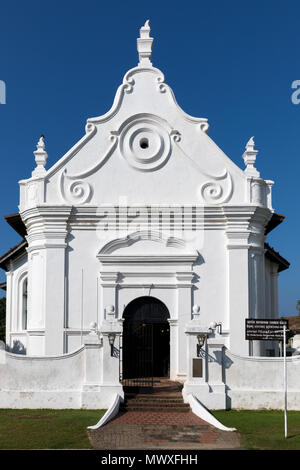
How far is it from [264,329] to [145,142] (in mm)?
9016

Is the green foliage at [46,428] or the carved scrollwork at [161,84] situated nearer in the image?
the green foliage at [46,428]

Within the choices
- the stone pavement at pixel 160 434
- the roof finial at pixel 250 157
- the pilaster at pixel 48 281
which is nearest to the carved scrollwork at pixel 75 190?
the pilaster at pixel 48 281

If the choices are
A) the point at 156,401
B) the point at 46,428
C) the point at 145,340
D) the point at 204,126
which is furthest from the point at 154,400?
the point at 204,126

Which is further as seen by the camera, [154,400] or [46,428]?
[154,400]

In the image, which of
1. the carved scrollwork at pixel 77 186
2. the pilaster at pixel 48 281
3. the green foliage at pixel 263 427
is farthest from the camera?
the carved scrollwork at pixel 77 186

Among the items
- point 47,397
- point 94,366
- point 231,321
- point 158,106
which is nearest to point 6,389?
point 47,397

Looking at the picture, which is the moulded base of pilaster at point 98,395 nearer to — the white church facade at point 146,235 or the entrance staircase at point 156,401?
the entrance staircase at point 156,401

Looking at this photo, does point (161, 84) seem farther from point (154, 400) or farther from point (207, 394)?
point (154, 400)

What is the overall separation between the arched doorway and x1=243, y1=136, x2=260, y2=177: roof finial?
20.7 ft

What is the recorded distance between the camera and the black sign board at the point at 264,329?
2152 centimetres

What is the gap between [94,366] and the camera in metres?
21.5

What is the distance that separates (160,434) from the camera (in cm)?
1711

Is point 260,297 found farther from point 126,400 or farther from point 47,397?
point 47,397

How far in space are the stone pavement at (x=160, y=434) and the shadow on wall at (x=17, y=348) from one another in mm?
10382
